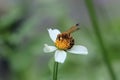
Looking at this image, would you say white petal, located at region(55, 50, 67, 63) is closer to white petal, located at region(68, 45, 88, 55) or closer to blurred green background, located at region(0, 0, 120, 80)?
white petal, located at region(68, 45, 88, 55)

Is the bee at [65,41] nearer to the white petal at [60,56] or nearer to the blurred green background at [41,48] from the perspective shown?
the white petal at [60,56]

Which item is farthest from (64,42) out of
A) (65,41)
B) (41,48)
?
(41,48)

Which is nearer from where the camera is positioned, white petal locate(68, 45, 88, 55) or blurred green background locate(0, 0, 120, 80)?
white petal locate(68, 45, 88, 55)

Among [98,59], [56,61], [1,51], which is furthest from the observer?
[98,59]

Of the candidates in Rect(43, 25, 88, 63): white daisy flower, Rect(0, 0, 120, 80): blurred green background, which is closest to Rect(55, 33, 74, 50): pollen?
Rect(43, 25, 88, 63): white daisy flower

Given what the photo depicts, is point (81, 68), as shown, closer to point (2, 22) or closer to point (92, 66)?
point (92, 66)

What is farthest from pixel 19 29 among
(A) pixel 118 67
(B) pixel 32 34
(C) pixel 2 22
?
(A) pixel 118 67
